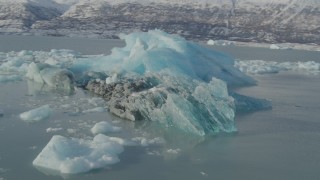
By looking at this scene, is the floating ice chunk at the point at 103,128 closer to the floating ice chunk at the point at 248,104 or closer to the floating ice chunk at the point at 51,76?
the floating ice chunk at the point at 248,104

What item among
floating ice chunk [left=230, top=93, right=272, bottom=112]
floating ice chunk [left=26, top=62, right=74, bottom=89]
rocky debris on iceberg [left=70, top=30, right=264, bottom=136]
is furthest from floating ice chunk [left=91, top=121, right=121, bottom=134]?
floating ice chunk [left=26, top=62, right=74, bottom=89]

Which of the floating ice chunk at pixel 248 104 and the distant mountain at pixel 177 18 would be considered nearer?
the floating ice chunk at pixel 248 104

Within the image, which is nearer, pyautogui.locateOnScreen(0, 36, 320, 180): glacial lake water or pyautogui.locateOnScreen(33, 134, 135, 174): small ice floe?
pyautogui.locateOnScreen(33, 134, 135, 174): small ice floe

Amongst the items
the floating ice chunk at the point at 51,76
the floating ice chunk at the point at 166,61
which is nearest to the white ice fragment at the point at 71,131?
the floating ice chunk at the point at 166,61

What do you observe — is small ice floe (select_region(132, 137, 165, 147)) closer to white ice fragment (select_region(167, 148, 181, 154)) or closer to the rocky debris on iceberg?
white ice fragment (select_region(167, 148, 181, 154))

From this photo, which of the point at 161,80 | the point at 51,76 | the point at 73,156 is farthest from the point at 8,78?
the point at 73,156

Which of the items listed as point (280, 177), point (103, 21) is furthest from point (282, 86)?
point (103, 21)

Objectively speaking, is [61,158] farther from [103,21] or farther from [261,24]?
[261,24]
